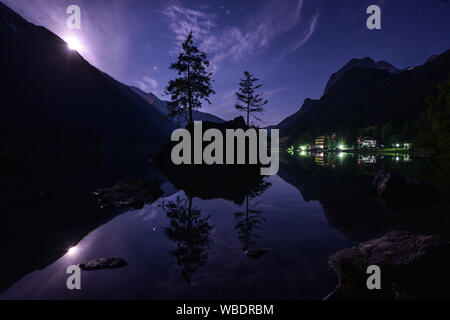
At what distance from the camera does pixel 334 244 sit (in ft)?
18.6

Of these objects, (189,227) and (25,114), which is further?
(25,114)

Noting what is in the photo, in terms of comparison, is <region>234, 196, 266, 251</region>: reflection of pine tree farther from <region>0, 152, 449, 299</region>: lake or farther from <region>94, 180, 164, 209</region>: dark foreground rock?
<region>94, 180, 164, 209</region>: dark foreground rock

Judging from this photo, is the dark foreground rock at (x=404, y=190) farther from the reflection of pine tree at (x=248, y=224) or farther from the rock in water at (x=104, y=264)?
the rock in water at (x=104, y=264)

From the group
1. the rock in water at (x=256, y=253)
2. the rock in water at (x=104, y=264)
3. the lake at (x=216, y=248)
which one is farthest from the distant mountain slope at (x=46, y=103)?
the rock in water at (x=256, y=253)

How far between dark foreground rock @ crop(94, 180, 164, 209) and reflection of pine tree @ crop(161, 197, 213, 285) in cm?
174

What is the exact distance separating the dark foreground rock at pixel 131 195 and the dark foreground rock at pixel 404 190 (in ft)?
41.5

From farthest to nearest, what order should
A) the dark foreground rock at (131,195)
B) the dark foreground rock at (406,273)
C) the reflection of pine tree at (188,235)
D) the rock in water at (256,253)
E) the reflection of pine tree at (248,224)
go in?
the dark foreground rock at (131,195)
the reflection of pine tree at (248,224)
the rock in water at (256,253)
the reflection of pine tree at (188,235)
the dark foreground rock at (406,273)

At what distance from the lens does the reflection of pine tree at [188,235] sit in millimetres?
4793

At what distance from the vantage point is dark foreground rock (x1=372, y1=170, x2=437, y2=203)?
10117mm

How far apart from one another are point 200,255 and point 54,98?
216516 mm

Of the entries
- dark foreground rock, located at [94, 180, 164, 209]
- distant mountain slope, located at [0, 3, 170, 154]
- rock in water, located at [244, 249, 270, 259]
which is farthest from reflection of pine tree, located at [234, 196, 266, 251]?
distant mountain slope, located at [0, 3, 170, 154]
